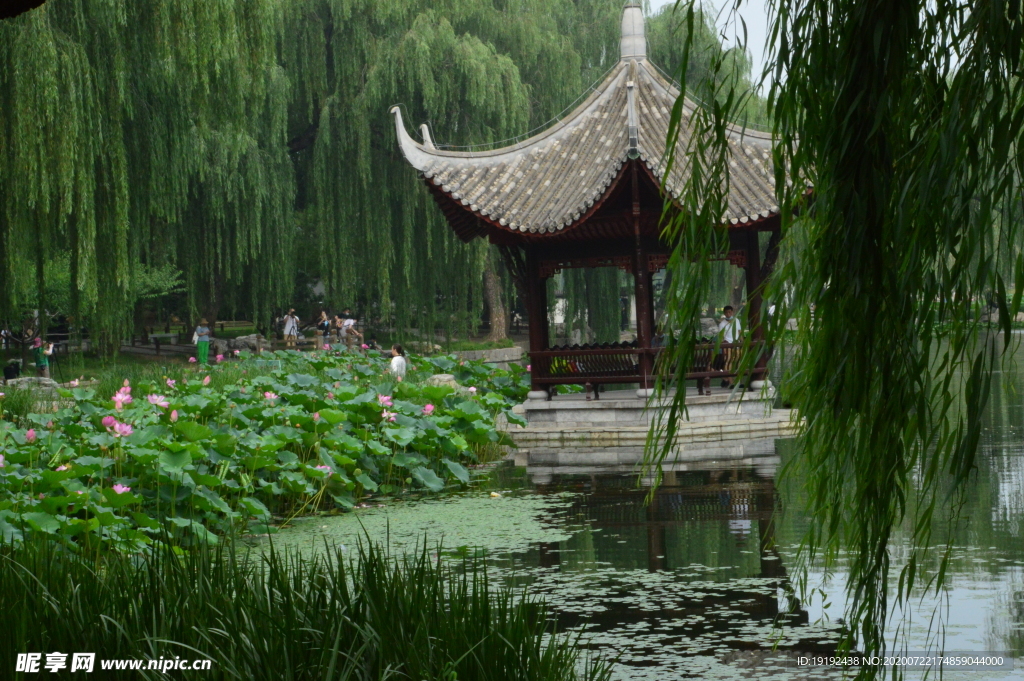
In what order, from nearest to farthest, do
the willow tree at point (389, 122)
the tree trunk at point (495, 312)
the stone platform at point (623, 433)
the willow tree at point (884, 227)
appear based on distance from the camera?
the willow tree at point (884, 227), the stone platform at point (623, 433), the willow tree at point (389, 122), the tree trunk at point (495, 312)

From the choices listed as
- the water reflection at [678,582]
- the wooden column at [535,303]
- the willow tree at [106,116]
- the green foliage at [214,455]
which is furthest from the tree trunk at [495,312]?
the water reflection at [678,582]

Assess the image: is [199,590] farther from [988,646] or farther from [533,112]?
[533,112]

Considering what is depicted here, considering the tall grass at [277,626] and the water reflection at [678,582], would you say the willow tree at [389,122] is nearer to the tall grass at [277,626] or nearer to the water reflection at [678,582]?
the water reflection at [678,582]

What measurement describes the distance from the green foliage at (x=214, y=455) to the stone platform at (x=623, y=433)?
42 cm

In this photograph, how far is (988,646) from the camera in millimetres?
3863

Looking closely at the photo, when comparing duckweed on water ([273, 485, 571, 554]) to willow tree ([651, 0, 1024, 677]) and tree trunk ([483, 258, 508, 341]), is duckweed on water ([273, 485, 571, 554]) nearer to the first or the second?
willow tree ([651, 0, 1024, 677])

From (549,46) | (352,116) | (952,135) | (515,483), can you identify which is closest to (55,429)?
(515,483)

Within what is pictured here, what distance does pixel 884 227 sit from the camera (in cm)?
214

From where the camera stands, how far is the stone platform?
31.3 feet

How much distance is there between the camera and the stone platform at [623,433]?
954 cm

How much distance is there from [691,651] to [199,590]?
174cm

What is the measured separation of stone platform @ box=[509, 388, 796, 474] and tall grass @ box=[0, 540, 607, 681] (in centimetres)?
591

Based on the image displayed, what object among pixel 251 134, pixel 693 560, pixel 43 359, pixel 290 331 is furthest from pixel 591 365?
pixel 290 331

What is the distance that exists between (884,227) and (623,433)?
847cm
